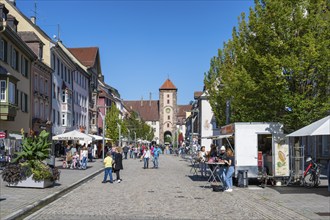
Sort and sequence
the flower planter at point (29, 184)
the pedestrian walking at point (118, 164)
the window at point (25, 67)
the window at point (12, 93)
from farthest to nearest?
the window at point (25, 67) < the window at point (12, 93) < the pedestrian walking at point (118, 164) < the flower planter at point (29, 184)

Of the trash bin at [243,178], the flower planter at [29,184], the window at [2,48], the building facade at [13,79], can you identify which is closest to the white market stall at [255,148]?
the trash bin at [243,178]

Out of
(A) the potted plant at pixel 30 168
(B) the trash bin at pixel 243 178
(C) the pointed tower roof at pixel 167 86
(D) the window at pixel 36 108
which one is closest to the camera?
(A) the potted plant at pixel 30 168

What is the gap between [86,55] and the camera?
81312 mm

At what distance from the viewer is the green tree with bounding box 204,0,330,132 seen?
21156 mm

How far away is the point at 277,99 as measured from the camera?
22094mm

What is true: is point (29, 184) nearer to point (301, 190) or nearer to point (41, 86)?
point (301, 190)

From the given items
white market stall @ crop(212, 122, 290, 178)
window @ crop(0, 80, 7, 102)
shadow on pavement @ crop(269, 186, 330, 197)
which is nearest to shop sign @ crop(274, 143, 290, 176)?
white market stall @ crop(212, 122, 290, 178)

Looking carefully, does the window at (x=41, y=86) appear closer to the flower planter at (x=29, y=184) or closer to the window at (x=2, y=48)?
the window at (x=2, y=48)

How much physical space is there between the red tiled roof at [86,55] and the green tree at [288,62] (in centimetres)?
5706

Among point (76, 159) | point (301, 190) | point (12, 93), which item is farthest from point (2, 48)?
point (301, 190)

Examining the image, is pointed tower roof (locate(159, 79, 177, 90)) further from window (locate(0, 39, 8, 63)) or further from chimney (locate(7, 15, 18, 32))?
window (locate(0, 39, 8, 63))

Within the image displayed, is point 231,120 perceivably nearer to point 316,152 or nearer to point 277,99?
point 316,152

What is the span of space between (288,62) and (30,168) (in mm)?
11104

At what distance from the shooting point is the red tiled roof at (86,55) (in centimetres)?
7856
